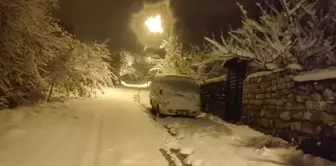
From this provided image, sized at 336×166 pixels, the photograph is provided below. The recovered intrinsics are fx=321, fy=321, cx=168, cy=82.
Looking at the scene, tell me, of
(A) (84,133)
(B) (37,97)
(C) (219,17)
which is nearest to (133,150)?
(A) (84,133)

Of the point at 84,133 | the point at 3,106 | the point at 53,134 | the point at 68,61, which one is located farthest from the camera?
the point at 68,61

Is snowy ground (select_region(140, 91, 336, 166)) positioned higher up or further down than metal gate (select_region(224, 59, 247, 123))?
further down

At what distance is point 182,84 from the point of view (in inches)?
588

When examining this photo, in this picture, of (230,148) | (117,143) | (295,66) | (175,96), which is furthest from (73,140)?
(175,96)

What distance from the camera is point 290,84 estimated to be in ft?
30.7

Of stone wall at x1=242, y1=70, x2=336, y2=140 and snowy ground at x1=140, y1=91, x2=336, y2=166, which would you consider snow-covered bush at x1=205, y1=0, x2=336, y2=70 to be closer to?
stone wall at x1=242, y1=70, x2=336, y2=140

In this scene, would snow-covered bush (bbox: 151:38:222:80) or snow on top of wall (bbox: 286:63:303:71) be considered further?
snow-covered bush (bbox: 151:38:222:80)

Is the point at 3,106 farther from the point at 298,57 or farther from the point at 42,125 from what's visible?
the point at 298,57

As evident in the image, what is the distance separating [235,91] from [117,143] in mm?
7496

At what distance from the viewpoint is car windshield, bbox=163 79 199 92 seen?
47.9ft

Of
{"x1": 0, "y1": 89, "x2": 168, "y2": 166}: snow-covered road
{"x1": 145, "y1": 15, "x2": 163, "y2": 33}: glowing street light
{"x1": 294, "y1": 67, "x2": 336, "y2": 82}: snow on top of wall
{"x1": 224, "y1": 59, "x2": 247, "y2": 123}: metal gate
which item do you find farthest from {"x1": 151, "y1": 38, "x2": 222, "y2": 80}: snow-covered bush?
{"x1": 294, "y1": 67, "x2": 336, "y2": 82}: snow on top of wall

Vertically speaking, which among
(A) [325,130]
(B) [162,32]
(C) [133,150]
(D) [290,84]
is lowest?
(C) [133,150]

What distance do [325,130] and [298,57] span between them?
305cm

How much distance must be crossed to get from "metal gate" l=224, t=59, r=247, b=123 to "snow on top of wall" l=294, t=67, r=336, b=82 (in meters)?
4.99
